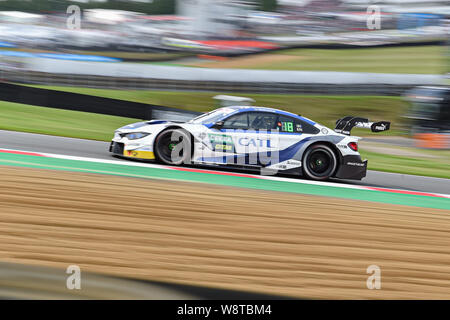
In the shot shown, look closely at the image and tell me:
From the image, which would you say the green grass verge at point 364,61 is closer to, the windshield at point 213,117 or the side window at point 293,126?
the side window at point 293,126

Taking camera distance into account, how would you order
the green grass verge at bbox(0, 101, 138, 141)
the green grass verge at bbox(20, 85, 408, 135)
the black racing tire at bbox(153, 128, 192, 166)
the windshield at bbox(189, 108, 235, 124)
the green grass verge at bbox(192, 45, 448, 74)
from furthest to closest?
the green grass verge at bbox(192, 45, 448, 74) < the green grass verge at bbox(20, 85, 408, 135) < the green grass verge at bbox(0, 101, 138, 141) < the windshield at bbox(189, 108, 235, 124) < the black racing tire at bbox(153, 128, 192, 166)

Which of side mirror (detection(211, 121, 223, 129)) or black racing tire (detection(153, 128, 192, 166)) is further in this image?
side mirror (detection(211, 121, 223, 129))

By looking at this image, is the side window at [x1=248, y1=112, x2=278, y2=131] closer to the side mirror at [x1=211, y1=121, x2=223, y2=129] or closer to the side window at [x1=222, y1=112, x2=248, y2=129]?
the side window at [x1=222, y1=112, x2=248, y2=129]

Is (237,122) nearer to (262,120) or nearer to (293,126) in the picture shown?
(262,120)

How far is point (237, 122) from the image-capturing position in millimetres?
9141

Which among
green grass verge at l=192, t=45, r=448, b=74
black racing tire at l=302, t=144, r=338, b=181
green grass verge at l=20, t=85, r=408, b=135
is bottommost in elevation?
black racing tire at l=302, t=144, r=338, b=181

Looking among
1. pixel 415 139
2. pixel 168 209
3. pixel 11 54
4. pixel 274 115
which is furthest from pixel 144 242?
pixel 11 54

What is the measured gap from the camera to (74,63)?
2030 cm

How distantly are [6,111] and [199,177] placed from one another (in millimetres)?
7972

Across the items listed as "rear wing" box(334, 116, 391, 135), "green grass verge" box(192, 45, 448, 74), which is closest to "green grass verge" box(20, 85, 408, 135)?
"green grass verge" box(192, 45, 448, 74)

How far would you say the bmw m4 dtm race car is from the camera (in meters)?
8.95

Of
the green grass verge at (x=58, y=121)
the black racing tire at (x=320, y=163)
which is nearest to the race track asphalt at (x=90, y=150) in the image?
the black racing tire at (x=320, y=163)

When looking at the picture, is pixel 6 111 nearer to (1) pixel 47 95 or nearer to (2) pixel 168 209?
(1) pixel 47 95

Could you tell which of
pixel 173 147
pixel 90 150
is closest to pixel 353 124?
pixel 173 147
